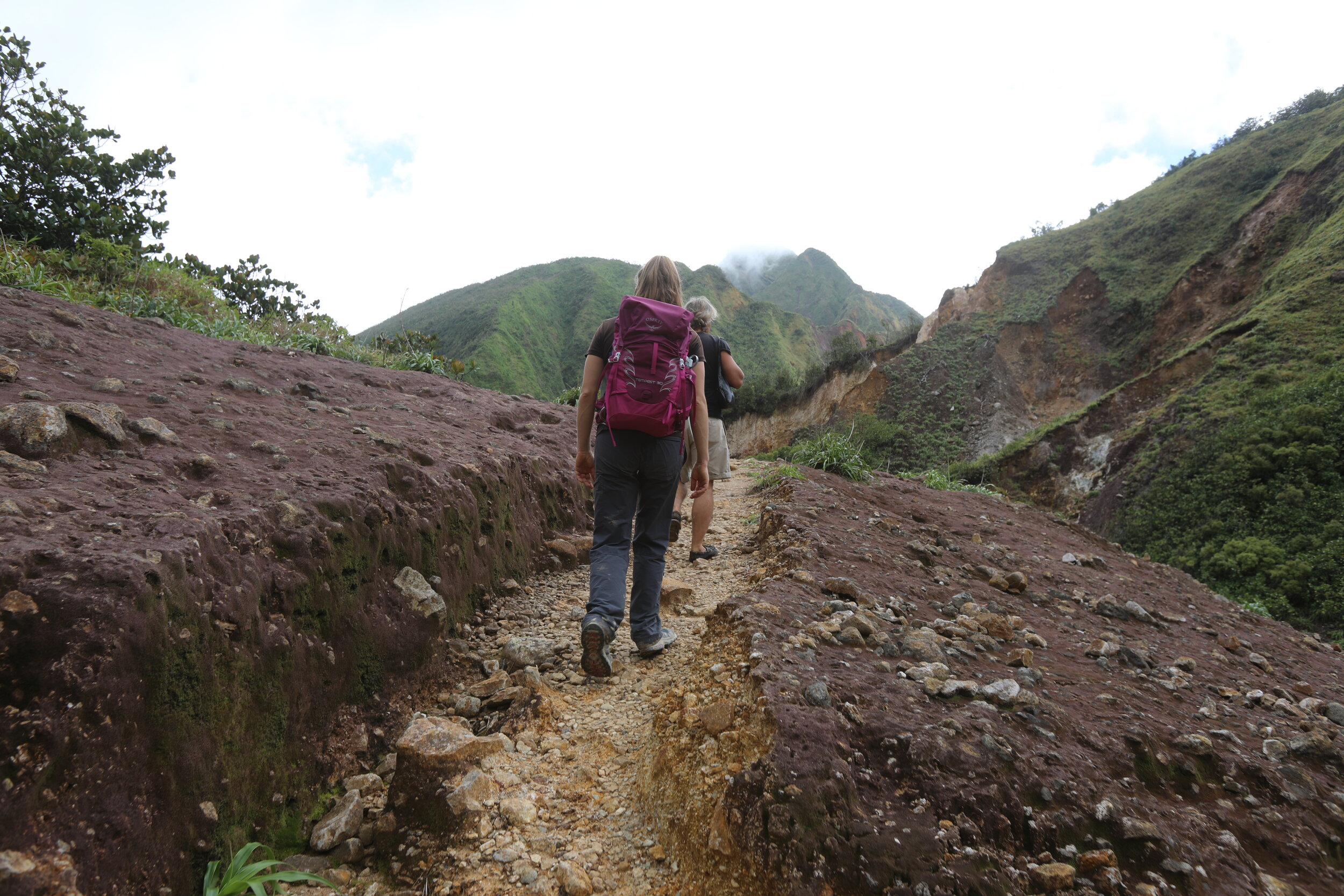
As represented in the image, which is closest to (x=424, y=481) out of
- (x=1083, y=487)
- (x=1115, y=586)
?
(x=1115, y=586)

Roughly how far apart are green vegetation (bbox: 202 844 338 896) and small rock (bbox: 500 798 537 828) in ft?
1.47

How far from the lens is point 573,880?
1519 millimetres

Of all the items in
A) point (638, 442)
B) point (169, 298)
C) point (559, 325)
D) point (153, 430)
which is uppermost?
point (559, 325)

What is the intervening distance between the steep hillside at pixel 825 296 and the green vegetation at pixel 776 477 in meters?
80.9

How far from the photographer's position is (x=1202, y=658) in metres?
3.08

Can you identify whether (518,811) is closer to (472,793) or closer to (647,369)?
(472,793)

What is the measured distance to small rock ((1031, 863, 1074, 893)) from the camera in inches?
53.7

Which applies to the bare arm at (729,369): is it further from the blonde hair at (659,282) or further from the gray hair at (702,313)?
the blonde hair at (659,282)

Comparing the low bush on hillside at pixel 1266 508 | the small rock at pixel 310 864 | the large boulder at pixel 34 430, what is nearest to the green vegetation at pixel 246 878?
the small rock at pixel 310 864

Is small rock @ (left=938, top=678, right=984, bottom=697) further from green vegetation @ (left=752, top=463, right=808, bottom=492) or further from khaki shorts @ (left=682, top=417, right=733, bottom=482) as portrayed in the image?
green vegetation @ (left=752, top=463, right=808, bottom=492)

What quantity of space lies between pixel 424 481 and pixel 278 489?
78 centimetres

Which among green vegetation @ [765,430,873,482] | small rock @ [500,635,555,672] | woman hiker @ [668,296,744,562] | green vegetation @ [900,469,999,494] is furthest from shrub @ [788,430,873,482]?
small rock @ [500,635,555,672]

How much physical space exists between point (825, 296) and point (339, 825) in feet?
340

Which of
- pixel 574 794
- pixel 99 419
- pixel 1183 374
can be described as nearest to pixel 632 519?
pixel 574 794
